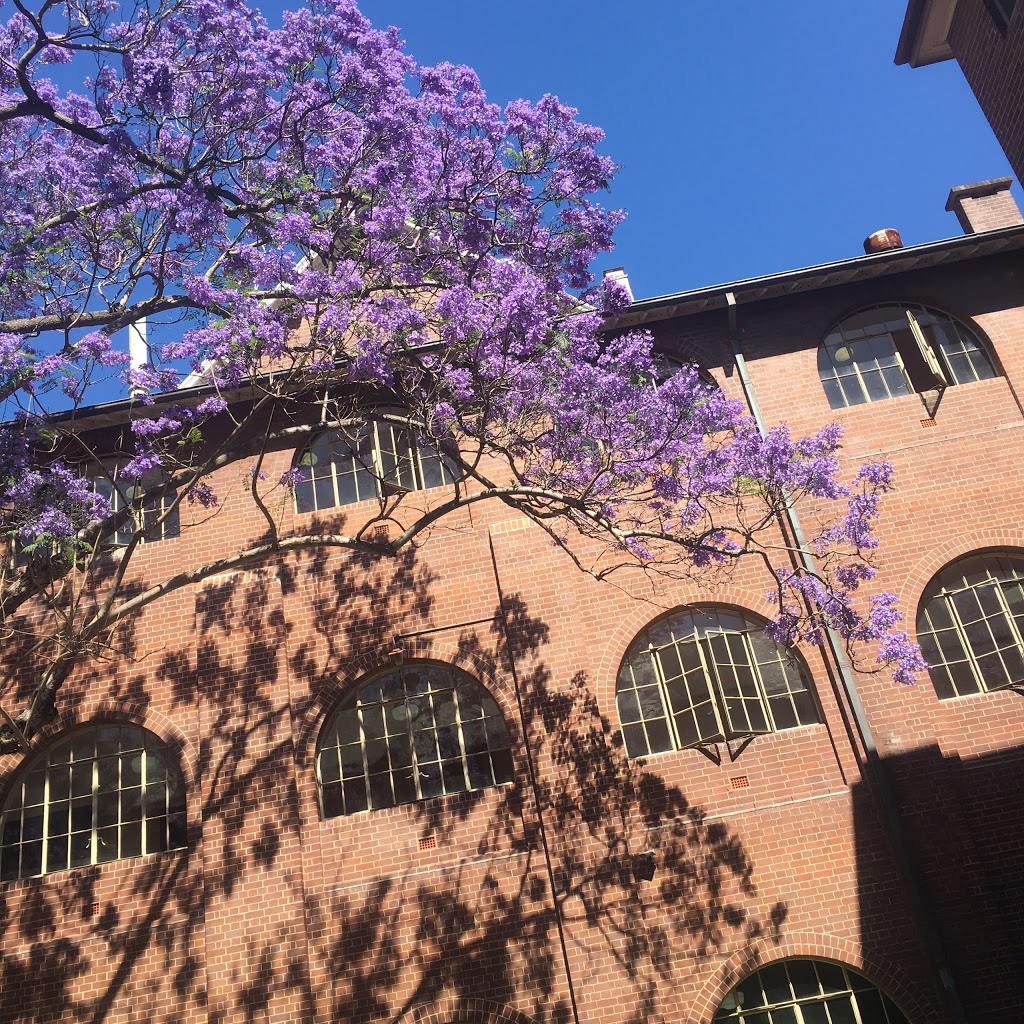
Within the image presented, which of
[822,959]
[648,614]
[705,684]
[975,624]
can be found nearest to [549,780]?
[705,684]

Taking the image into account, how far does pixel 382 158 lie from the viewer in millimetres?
10828

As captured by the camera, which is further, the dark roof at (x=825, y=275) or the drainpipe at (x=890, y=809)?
the dark roof at (x=825, y=275)

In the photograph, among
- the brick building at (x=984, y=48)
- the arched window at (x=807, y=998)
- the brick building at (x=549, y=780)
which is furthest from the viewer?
the brick building at (x=549, y=780)

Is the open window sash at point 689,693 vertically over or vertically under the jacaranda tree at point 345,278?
under

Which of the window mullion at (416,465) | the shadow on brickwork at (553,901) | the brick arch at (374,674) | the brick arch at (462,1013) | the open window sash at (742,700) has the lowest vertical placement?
the brick arch at (462,1013)

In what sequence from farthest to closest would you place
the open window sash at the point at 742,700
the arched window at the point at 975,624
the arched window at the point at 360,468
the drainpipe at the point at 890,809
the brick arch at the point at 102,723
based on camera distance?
the arched window at the point at 360,468 → the brick arch at the point at 102,723 → the arched window at the point at 975,624 → the open window sash at the point at 742,700 → the drainpipe at the point at 890,809

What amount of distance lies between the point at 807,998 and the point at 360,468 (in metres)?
8.61

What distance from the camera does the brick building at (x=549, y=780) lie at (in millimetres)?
10867

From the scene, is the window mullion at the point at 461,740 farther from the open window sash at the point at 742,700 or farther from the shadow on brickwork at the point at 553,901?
the open window sash at the point at 742,700

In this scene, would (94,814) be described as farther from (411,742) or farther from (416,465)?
(416,465)

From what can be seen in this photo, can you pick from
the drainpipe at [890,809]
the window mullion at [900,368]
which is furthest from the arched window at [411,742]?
the window mullion at [900,368]

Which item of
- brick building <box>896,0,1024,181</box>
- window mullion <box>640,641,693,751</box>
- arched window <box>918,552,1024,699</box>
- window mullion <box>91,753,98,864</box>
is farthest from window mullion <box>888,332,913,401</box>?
window mullion <box>91,753,98,864</box>

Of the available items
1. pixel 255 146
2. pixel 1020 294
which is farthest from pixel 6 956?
pixel 1020 294

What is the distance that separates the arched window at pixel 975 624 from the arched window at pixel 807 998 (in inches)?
139
